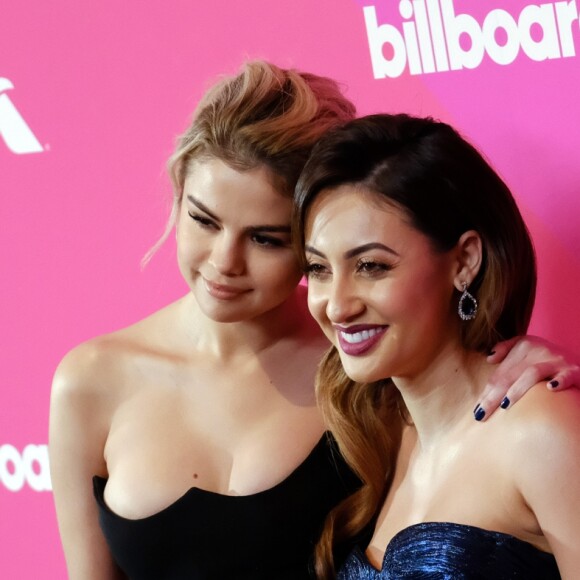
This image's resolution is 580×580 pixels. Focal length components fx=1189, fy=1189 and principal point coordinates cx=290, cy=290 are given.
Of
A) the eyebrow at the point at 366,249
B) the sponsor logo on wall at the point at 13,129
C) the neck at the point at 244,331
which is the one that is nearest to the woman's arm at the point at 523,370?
the eyebrow at the point at 366,249

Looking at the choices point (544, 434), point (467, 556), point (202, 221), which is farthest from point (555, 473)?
point (202, 221)

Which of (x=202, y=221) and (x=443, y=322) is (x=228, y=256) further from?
(x=443, y=322)

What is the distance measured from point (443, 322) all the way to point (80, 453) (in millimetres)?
716

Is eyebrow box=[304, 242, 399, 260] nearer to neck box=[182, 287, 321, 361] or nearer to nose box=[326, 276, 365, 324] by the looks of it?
nose box=[326, 276, 365, 324]

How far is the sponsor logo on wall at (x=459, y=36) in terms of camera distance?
1.93 meters

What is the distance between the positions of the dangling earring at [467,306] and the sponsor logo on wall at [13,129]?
1208 millimetres

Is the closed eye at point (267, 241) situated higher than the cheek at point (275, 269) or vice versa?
the closed eye at point (267, 241)

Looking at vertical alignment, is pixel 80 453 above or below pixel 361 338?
below

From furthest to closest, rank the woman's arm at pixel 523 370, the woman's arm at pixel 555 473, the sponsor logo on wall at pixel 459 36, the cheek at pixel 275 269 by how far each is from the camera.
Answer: the sponsor logo on wall at pixel 459 36
the cheek at pixel 275 269
the woman's arm at pixel 523 370
the woman's arm at pixel 555 473

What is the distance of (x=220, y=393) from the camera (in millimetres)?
1990

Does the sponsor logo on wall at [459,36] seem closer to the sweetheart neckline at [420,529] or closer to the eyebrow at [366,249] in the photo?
the eyebrow at [366,249]

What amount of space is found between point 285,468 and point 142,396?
289 mm

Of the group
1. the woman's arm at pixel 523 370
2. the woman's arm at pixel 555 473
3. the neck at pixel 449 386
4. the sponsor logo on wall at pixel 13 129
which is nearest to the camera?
the woman's arm at pixel 555 473

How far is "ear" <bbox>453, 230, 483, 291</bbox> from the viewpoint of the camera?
5.31 feet
